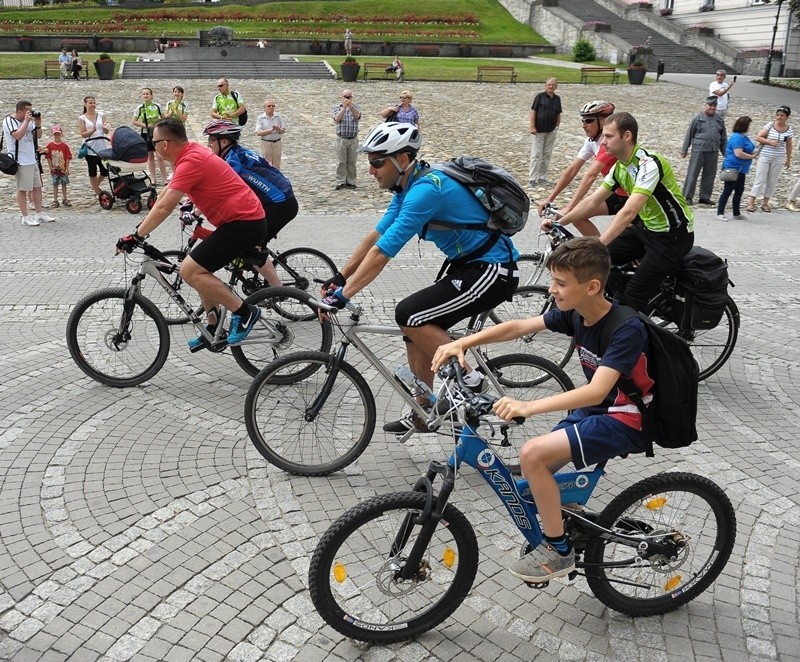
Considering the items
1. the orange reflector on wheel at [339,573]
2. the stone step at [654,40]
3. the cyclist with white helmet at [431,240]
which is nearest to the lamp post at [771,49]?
the stone step at [654,40]

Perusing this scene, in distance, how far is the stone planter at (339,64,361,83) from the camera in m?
35.6

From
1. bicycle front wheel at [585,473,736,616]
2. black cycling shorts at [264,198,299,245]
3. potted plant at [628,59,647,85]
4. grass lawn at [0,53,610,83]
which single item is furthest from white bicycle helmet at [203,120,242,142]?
potted plant at [628,59,647,85]

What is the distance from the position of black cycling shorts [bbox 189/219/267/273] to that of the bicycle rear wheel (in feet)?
7.13

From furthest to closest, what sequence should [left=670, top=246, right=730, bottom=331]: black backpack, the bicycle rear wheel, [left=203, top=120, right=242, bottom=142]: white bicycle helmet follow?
[left=203, top=120, right=242, bottom=142]: white bicycle helmet
the bicycle rear wheel
[left=670, top=246, right=730, bottom=331]: black backpack

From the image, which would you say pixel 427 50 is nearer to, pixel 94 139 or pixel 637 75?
pixel 637 75

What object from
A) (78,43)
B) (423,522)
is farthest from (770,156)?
(78,43)

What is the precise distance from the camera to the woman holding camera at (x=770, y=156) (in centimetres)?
1409

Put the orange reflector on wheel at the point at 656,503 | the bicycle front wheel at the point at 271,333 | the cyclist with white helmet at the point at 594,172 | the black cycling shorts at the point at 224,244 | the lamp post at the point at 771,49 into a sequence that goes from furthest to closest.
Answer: the lamp post at the point at 771,49 < the cyclist with white helmet at the point at 594,172 < the bicycle front wheel at the point at 271,333 < the black cycling shorts at the point at 224,244 < the orange reflector on wheel at the point at 656,503

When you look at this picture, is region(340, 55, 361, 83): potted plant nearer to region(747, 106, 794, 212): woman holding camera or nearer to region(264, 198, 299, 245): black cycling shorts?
region(747, 106, 794, 212): woman holding camera

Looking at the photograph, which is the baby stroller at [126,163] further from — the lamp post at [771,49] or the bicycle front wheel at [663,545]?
the lamp post at [771,49]

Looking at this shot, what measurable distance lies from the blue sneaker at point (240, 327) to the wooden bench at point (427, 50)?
45.2 metres

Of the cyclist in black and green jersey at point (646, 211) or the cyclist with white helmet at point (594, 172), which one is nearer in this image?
the cyclist in black and green jersey at point (646, 211)

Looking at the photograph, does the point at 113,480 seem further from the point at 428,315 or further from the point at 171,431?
the point at 428,315

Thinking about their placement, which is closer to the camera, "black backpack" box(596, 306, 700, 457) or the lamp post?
"black backpack" box(596, 306, 700, 457)
